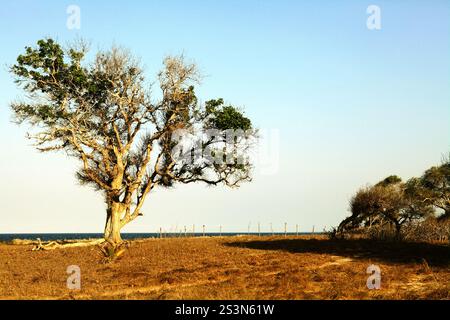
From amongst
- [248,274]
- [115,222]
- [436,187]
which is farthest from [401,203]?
[115,222]

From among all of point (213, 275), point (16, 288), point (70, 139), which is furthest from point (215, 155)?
point (16, 288)

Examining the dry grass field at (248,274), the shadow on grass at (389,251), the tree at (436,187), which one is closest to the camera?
the dry grass field at (248,274)

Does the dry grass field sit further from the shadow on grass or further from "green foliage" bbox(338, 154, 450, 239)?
"green foliage" bbox(338, 154, 450, 239)

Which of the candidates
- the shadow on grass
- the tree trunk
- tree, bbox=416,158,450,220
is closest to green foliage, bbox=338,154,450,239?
tree, bbox=416,158,450,220

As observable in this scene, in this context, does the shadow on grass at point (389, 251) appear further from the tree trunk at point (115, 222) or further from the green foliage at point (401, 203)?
the tree trunk at point (115, 222)

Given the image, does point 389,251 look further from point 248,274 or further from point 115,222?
point 115,222

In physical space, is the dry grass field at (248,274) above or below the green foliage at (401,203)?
→ below

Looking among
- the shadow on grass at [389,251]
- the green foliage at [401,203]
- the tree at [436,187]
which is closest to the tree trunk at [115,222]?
the shadow on grass at [389,251]

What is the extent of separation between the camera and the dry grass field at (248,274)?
53.8 ft

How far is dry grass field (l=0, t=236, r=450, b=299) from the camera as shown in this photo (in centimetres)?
1639

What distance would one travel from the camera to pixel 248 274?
21.0m

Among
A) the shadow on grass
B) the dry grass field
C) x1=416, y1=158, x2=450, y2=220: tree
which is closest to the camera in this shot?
the dry grass field
